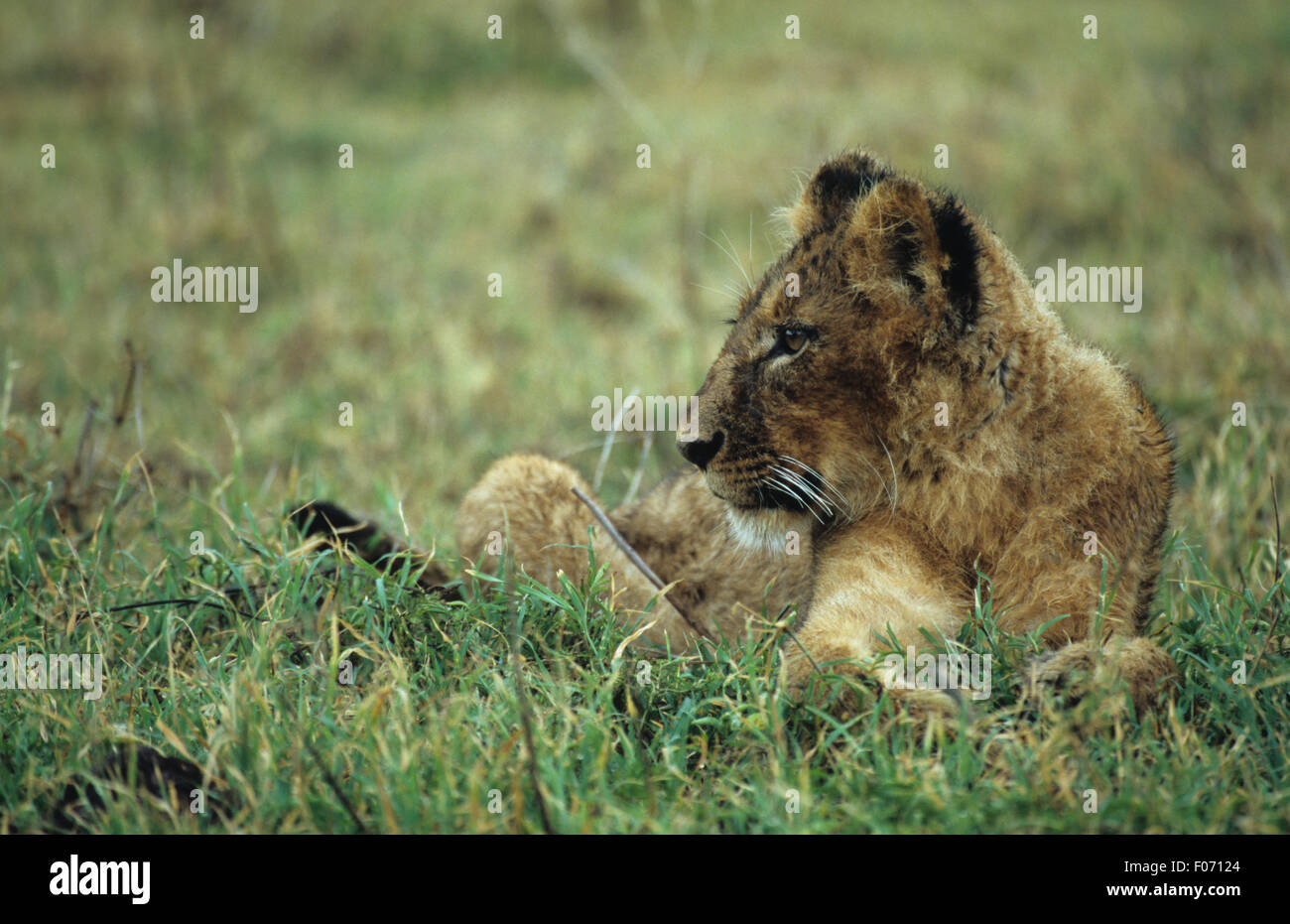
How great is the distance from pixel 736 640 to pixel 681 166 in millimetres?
6727

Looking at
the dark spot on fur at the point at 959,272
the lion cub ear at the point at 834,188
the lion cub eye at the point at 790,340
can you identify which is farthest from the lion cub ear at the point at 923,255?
the lion cub ear at the point at 834,188

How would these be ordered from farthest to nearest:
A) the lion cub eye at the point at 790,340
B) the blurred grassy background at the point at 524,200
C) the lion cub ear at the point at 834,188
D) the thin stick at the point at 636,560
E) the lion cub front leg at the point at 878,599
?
the blurred grassy background at the point at 524,200 → the lion cub ear at the point at 834,188 → the thin stick at the point at 636,560 → the lion cub eye at the point at 790,340 → the lion cub front leg at the point at 878,599

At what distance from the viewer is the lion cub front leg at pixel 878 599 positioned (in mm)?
3496

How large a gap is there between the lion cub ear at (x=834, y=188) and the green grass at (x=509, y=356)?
0.24m

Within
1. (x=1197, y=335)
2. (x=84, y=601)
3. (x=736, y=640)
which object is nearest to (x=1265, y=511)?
(x=1197, y=335)

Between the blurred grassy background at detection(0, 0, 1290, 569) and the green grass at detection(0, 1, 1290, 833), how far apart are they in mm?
47

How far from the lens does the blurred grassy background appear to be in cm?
691

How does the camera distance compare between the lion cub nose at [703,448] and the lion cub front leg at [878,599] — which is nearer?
the lion cub front leg at [878,599]

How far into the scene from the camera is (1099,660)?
10.5 ft

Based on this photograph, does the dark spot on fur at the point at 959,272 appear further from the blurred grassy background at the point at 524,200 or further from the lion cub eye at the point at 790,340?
the blurred grassy background at the point at 524,200
